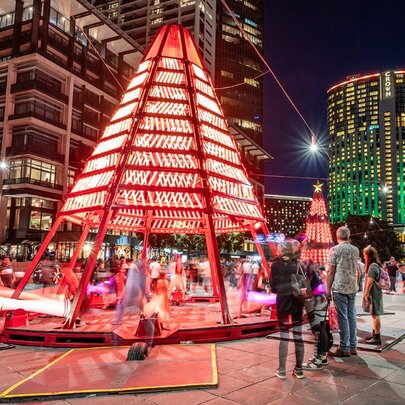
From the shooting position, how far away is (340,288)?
735cm

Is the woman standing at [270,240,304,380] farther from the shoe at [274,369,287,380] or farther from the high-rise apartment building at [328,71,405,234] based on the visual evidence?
the high-rise apartment building at [328,71,405,234]

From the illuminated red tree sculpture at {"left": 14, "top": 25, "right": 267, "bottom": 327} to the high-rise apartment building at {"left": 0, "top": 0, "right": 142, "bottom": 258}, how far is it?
115ft

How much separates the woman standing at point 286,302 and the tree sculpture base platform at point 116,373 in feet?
3.85

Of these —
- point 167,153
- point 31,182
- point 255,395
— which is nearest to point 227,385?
point 255,395

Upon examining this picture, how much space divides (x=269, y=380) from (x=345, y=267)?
2.57 m

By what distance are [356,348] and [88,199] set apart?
25.9 feet

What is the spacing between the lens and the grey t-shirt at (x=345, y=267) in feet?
24.0

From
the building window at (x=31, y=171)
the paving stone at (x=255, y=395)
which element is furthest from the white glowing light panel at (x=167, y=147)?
the building window at (x=31, y=171)

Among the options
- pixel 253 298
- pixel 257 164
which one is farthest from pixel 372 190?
pixel 253 298

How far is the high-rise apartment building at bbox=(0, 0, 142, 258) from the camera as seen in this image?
46562 mm

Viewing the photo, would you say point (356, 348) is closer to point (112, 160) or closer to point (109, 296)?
point (112, 160)

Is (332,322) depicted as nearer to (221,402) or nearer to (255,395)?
(255,395)

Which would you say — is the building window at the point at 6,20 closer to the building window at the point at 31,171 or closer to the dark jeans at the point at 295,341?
the building window at the point at 31,171

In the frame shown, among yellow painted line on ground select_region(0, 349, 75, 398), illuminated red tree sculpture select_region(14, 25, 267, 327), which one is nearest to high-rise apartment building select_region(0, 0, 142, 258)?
illuminated red tree sculpture select_region(14, 25, 267, 327)
